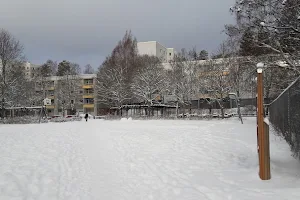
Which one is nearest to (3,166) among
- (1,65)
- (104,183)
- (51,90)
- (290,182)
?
(104,183)

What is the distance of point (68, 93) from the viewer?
77.2 m

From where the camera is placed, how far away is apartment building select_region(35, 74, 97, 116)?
253ft

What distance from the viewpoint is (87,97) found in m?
91.4

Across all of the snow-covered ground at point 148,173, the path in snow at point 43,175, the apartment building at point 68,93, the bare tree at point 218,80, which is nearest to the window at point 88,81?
the apartment building at point 68,93

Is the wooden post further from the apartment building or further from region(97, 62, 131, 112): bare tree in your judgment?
the apartment building

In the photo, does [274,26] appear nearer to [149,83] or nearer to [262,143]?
[262,143]

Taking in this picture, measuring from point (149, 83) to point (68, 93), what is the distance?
30513 mm

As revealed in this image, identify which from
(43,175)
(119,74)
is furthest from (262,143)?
(119,74)

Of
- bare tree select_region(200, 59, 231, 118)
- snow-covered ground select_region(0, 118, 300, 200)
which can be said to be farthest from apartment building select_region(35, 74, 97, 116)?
snow-covered ground select_region(0, 118, 300, 200)

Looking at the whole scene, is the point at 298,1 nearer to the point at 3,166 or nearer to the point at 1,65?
the point at 3,166

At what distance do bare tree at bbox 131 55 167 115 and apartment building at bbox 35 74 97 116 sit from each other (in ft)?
77.0

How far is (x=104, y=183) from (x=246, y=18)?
17.3 m

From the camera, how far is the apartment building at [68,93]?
7700 cm

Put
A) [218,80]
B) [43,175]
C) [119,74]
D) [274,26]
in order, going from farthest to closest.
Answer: [119,74], [218,80], [274,26], [43,175]
